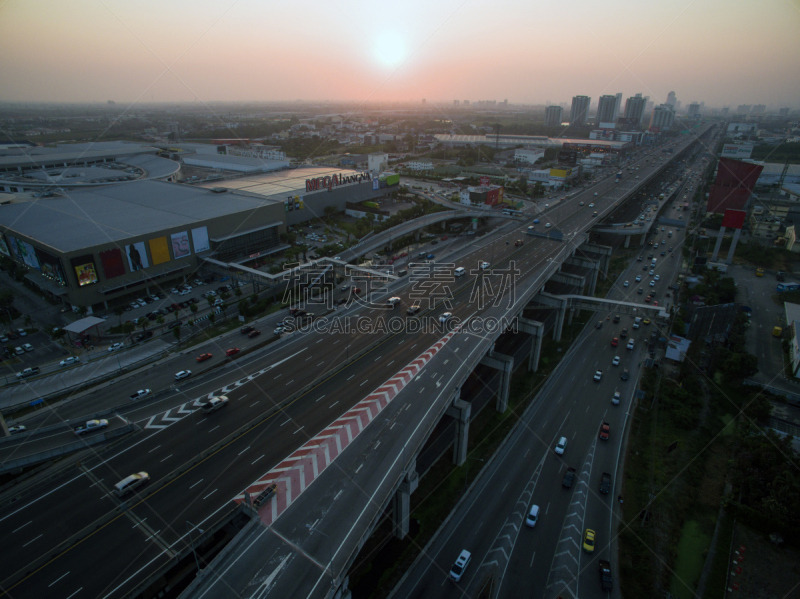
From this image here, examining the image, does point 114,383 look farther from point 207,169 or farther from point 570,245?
point 207,169

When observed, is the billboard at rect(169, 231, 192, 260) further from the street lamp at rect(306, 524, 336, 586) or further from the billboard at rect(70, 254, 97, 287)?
the street lamp at rect(306, 524, 336, 586)

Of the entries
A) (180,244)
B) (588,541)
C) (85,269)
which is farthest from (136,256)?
(588,541)

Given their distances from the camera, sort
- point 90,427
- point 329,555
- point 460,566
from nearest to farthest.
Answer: point 329,555
point 460,566
point 90,427

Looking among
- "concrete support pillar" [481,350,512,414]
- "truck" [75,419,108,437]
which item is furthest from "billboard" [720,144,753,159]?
"truck" [75,419,108,437]

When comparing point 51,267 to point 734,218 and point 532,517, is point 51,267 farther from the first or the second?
point 734,218

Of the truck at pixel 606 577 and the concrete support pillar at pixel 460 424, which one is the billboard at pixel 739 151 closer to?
the concrete support pillar at pixel 460 424

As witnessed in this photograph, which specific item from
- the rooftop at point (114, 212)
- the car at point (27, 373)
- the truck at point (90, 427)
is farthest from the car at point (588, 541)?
the rooftop at point (114, 212)

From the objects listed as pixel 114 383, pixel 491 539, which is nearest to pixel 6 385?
pixel 114 383
